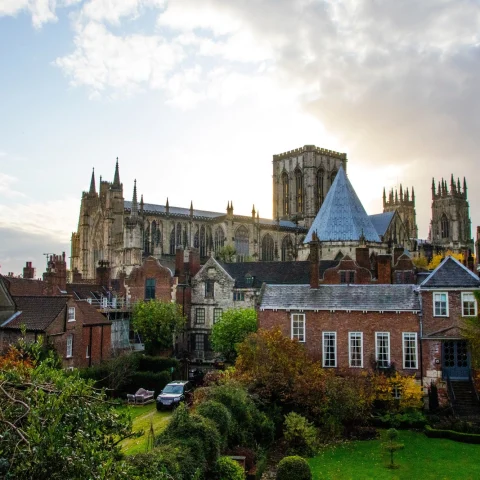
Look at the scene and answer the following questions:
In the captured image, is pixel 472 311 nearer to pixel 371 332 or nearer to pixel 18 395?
pixel 371 332

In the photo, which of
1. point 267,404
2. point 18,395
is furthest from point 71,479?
point 267,404

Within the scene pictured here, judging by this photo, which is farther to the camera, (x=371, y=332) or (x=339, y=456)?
(x=371, y=332)

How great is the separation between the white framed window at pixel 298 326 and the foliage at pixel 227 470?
18.4 meters

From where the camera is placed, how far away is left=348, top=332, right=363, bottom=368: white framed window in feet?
112

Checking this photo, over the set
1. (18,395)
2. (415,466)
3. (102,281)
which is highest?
(102,281)

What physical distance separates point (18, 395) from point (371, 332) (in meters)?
27.4

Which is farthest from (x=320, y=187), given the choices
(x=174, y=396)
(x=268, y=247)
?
(x=174, y=396)

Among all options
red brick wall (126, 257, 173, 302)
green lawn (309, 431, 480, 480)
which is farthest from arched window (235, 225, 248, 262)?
green lawn (309, 431, 480, 480)

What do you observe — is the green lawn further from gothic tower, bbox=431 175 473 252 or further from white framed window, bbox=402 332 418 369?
gothic tower, bbox=431 175 473 252

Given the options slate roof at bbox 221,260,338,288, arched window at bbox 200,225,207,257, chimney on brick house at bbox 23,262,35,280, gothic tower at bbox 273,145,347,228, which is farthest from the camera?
gothic tower at bbox 273,145,347,228

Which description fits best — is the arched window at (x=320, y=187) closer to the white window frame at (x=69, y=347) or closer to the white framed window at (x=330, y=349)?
the white framed window at (x=330, y=349)

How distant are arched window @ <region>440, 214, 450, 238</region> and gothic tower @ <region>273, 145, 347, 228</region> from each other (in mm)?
38214

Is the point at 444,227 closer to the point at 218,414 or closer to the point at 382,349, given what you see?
the point at 382,349

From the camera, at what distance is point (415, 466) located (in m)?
23.2
